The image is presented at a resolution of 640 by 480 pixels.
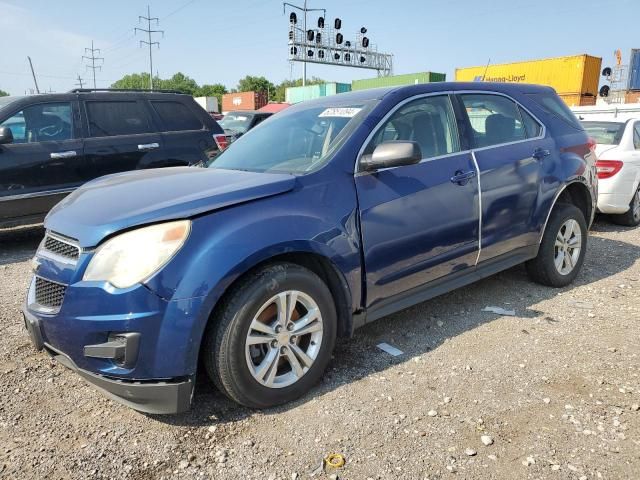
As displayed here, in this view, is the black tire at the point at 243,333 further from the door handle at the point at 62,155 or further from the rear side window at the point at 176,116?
the rear side window at the point at 176,116

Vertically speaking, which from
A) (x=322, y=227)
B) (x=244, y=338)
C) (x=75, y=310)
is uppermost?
(x=322, y=227)

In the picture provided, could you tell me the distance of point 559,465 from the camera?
2.34 meters

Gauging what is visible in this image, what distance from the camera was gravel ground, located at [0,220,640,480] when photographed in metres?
2.36

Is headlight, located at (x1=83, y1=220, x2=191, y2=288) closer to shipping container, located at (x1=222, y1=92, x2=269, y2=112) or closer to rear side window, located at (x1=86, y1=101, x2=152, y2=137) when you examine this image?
rear side window, located at (x1=86, y1=101, x2=152, y2=137)

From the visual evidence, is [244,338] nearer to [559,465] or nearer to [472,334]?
[559,465]

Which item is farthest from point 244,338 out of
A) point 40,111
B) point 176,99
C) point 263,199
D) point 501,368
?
point 176,99

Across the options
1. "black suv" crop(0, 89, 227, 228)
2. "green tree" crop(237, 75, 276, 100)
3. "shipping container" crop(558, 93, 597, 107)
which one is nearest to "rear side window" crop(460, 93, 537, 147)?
"black suv" crop(0, 89, 227, 228)

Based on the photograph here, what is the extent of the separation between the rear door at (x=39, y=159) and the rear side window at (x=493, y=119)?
15.9 feet

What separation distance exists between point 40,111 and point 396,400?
571 cm

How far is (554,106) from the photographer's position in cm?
466

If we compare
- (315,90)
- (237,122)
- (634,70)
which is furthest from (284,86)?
(237,122)

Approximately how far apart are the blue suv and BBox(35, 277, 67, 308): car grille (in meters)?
0.01

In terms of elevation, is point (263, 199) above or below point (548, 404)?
above

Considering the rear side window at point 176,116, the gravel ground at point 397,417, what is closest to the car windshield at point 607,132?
the gravel ground at point 397,417
